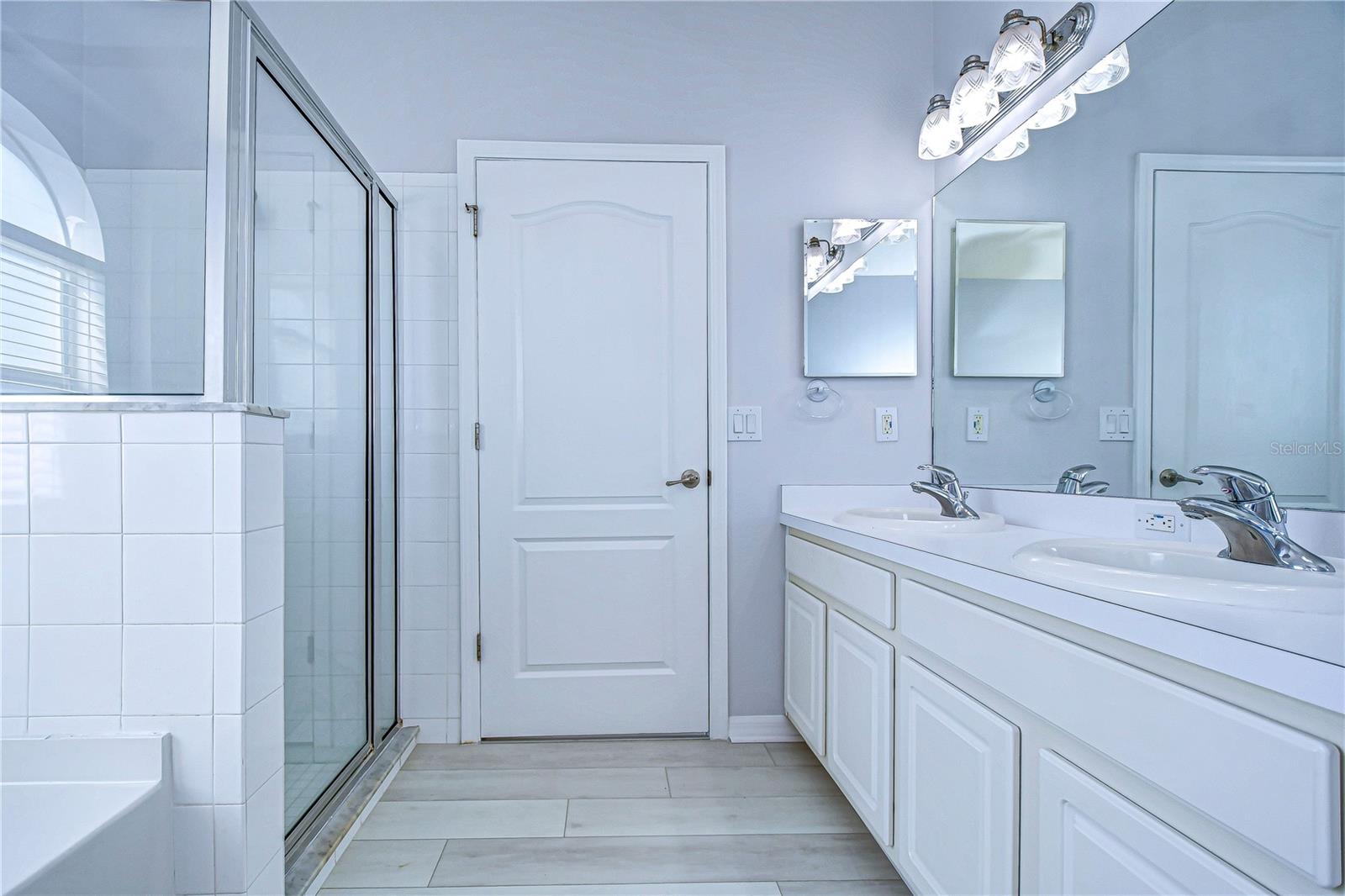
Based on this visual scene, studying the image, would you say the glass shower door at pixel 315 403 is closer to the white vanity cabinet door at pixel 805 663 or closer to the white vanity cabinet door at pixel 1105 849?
the white vanity cabinet door at pixel 805 663

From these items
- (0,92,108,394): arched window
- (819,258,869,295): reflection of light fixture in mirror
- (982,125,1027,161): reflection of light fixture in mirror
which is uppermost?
(982,125,1027,161): reflection of light fixture in mirror

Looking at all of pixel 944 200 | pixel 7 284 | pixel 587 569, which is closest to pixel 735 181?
pixel 944 200

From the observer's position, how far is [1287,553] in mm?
1009

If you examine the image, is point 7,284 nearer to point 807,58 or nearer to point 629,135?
point 629,135

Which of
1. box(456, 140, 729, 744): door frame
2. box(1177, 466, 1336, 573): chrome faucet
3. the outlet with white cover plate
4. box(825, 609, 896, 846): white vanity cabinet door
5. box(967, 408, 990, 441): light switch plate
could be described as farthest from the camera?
box(456, 140, 729, 744): door frame

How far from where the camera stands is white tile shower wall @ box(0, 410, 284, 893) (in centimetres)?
115

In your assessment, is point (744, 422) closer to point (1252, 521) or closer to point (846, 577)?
point (846, 577)

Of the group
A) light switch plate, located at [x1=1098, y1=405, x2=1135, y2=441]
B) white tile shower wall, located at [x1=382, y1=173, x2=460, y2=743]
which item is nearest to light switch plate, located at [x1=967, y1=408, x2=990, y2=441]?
light switch plate, located at [x1=1098, y1=405, x2=1135, y2=441]

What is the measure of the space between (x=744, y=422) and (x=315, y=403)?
4.31 feet

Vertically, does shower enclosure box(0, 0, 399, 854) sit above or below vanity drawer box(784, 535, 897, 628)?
above

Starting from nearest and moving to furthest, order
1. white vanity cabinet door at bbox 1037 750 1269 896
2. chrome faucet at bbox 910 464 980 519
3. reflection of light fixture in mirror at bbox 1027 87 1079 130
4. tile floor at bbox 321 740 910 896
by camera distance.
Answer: white vanity cabinet door at bbox 1037 750 1269 896, tile floor at bbox 321 740 910 896, reflection of light fixture in mirror at bbox 1027 87 1079 130, chrome faucet at bbox 910 464 980 519

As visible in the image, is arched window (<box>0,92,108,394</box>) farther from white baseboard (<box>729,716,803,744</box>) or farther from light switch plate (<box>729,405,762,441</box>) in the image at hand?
white baseboard (<box>729,716,803,744</box>)

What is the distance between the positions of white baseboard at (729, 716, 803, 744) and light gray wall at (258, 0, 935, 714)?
0.03 m

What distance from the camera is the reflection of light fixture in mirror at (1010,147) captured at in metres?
1.91
